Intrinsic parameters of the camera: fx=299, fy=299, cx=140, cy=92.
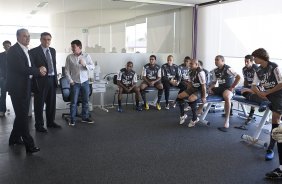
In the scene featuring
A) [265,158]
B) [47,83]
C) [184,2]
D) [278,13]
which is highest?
[184,2]

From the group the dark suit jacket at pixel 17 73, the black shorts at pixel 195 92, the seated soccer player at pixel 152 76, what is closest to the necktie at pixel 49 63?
the dark suit jacket at pixel 17 73

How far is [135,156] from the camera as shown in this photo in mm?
3766

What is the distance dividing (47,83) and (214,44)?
4715mm

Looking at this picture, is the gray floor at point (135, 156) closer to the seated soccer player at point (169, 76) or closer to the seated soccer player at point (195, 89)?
the seated soccer player at point (195, 89)

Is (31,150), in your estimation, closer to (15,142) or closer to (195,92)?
(15,142)

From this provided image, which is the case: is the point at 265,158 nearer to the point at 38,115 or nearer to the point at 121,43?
the point at 38,115

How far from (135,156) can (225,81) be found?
2.44 m

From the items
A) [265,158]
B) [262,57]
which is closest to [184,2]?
[262,57]

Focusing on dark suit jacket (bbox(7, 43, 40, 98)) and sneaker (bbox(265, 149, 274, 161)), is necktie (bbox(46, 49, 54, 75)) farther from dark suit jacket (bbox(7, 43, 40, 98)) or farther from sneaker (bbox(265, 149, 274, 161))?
sneaker (bbox(265, 149, 274, 161))

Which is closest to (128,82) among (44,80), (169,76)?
(169,76)

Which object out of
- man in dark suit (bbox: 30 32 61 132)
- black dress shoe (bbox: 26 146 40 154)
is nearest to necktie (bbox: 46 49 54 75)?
man in dark suit (bbox: 30 32 61 132)

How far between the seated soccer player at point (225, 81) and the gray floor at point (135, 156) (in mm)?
398

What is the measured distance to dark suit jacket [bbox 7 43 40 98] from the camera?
3576mm

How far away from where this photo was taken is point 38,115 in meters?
4.81
